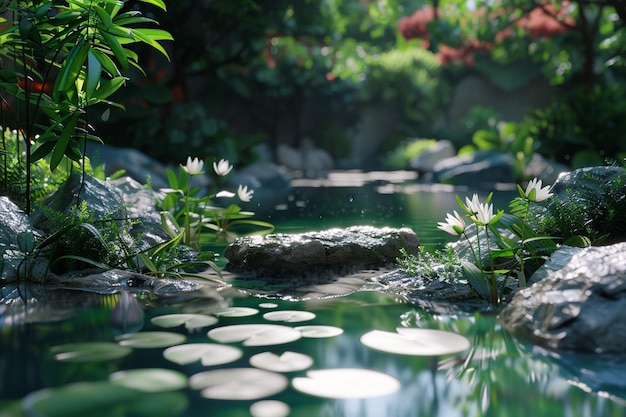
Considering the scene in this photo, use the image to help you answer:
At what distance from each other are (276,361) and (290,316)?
552mm

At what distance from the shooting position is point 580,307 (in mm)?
2240

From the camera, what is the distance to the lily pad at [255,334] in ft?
7.49

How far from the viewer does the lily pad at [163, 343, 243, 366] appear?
6.77 ft

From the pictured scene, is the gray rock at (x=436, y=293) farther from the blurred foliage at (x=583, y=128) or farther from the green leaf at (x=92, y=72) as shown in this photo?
the blurred foliage at (x=583, y=128)

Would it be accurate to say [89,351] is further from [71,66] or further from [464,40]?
[464,40]

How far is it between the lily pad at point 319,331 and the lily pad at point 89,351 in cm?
65

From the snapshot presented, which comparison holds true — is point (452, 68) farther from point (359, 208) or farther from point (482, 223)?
point (482, 223)

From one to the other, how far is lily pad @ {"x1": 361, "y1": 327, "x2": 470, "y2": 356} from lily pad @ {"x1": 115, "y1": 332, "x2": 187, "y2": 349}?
2.28 ft

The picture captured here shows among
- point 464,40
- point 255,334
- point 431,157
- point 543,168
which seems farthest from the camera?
point 464,40

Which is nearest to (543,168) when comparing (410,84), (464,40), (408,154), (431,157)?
(431,157)

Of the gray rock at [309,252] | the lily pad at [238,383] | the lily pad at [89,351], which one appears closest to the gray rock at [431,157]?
the gray rock at [309,252]

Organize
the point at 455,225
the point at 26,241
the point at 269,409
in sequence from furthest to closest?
1. the point at 26,241
2. the point at 455,225
3. the point at 269,409

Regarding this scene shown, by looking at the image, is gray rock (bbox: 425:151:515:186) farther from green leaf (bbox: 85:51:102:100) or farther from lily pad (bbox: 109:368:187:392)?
lily pad (bbox: 109:368:187:392)

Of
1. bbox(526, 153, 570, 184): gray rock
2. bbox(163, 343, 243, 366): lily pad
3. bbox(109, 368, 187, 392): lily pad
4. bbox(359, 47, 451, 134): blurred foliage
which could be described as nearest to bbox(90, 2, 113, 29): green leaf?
bbox(163, 343, 243, 366): lily pad
